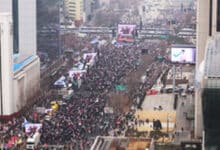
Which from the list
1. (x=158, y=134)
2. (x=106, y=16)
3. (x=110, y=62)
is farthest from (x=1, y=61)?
(x=106, y=16)

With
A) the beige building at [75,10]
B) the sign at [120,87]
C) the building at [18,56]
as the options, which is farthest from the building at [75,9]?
the sign at [120,87]

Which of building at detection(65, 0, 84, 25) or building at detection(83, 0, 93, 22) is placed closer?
building at detection(65, 0, 84, 25)

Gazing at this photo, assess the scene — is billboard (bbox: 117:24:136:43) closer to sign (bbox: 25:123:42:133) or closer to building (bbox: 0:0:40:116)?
building (bbox: 0:0:40:116)

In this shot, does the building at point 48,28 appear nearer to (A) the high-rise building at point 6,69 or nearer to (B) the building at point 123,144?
(A) the high-rise building at point 6,69

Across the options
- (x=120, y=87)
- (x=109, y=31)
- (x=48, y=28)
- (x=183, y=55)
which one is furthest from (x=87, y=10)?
(x=183, y=55)

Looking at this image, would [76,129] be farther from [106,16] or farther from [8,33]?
[106,16]

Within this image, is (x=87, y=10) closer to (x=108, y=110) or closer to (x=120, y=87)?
(x=120, y=87)

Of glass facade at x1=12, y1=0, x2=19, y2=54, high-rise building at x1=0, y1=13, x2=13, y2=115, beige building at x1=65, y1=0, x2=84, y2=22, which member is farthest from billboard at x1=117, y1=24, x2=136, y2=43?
high-rise building at x1=0, y1=13, x2=13, y2=115
